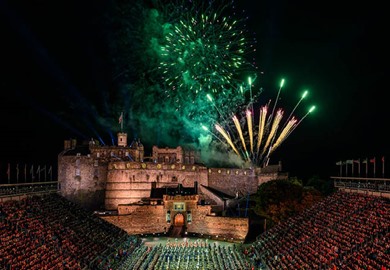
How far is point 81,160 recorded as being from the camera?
6594cm

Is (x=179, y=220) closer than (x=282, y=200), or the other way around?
(x=282, y=200)

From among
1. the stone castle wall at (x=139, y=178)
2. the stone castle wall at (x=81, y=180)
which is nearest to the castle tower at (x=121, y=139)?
the stone castle wall at (x=139, y=178)

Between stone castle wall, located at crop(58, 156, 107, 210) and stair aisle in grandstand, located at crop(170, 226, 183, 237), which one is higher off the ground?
stone castle wall, located at crop(58, 156, 107, 210)

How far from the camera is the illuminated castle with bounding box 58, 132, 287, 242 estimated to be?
58.6 meters

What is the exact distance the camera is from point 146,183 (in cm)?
7000

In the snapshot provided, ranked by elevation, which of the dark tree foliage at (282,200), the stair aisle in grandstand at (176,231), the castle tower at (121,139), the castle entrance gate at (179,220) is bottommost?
the stair aisle in grandstand at (176,231)

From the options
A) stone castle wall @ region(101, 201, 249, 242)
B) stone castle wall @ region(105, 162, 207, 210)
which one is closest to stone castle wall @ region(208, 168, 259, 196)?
stone castle wall @ region(105, 162, 207, 210)

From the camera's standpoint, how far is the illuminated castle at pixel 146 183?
→ 192ft

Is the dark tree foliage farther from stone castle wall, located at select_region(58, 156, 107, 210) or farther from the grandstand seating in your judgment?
stone castle wall, located at select_region(58, 156, 107, 210)

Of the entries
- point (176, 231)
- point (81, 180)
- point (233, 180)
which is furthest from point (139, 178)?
point (176, 231)

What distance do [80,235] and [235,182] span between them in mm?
35642

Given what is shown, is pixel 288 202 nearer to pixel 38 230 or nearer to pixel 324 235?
pixel 324 235

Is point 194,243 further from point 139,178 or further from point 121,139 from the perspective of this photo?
point 121,139

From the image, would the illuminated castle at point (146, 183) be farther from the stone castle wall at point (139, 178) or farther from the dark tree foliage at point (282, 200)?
the dark tree foliage at point (282, 200)
